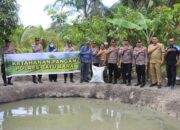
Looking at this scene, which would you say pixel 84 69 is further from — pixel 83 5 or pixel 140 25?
pixel 83 5

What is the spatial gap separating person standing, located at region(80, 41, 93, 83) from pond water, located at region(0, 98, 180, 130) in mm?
1617

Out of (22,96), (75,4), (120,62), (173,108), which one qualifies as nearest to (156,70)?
(120,62)

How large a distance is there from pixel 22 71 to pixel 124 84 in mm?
3746

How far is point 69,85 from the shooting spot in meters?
13.5

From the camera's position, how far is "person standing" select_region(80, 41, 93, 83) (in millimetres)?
13948

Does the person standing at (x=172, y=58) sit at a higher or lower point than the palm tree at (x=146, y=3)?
lower

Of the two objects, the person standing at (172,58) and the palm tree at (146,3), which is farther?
the palm tree at (146,3)

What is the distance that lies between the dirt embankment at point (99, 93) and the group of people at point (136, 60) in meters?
0.65

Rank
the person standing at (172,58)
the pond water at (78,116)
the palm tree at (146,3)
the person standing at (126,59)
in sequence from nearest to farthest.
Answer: the pond water at (78,116) < the person standing at (172,58) < the person standing at (126,59) < the palm tree at (146,3)

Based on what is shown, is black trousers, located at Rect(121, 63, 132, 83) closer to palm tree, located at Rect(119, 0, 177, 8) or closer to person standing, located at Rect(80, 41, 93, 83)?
person standing, located at Rect(80, 41, 93, 83)

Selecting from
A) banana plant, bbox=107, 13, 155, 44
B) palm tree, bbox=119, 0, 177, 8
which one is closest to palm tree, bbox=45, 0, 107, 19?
palm tree, bbox=119, 0, 177, 8

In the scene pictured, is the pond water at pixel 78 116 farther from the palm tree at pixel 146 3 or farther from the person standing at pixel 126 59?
the palm tree at pixel 146 3

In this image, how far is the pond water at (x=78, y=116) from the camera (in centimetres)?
917

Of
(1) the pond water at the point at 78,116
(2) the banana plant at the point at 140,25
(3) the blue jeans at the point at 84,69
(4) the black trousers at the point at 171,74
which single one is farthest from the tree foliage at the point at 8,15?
(4) the black trousers at the point at 171,74
